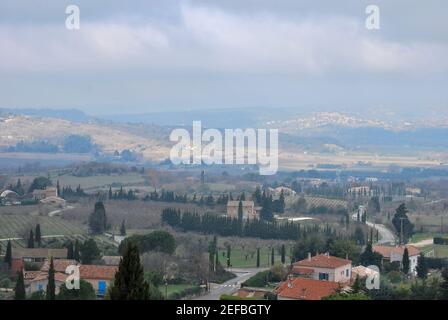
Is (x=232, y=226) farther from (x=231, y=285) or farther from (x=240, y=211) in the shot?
(x=231, y=285)

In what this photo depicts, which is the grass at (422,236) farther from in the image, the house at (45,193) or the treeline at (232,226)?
the house at (45,193)

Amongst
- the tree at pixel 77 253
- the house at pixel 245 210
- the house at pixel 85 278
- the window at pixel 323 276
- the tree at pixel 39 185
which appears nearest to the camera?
the house at pixel 85 278

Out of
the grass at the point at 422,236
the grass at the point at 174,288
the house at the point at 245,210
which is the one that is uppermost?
the house at the point at 245,210

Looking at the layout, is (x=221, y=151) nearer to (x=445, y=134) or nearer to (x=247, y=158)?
(x=247, y=158)

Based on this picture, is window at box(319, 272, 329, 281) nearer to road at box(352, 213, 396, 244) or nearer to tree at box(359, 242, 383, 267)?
tree at box(359, 242, 383, 267)

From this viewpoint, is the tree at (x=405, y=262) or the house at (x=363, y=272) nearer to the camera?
the house at (x=363, y=272)

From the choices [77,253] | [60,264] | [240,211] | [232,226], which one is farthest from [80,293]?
[240,211]

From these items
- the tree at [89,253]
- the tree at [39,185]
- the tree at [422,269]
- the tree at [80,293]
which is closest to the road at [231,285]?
the tree at [80,293]
